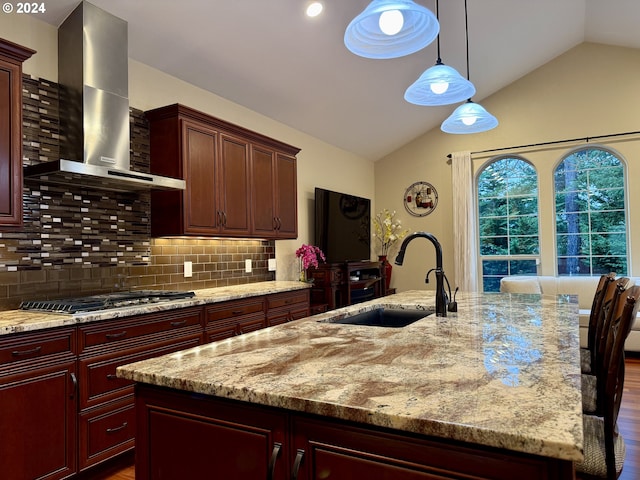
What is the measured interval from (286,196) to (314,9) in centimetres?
168

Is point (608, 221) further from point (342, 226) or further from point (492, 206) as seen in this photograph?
point (342, 226)

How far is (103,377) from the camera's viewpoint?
2391mm

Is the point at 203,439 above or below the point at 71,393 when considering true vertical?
above

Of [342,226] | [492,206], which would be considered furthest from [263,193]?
[492,206]

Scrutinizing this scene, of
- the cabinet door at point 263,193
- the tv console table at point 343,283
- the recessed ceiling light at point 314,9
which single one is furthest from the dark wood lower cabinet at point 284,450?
the tv console table at point 343,283

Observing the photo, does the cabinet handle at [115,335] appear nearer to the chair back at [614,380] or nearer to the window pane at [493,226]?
the chair back at [614,380]

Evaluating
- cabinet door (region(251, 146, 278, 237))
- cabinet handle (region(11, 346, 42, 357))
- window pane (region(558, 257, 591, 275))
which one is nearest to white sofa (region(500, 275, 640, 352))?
window pane (region(558, 257, 591, 275))

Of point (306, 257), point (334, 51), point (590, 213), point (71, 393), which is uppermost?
point (334, 51)

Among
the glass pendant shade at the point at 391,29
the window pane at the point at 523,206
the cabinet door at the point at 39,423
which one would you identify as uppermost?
the glass pendant shade at the point at 391,29

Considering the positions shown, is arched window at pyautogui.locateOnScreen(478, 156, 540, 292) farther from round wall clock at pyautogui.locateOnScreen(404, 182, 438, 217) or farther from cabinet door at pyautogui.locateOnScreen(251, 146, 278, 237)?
cabinet door at pyautogui.locateOnScreen(251, 146, 278, 237)

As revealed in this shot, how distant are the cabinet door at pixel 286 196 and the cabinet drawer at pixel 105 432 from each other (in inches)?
85.9

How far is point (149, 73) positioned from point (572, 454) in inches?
140

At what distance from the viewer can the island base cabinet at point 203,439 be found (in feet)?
3.35

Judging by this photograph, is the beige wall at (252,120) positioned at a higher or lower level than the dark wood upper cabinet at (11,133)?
higher
